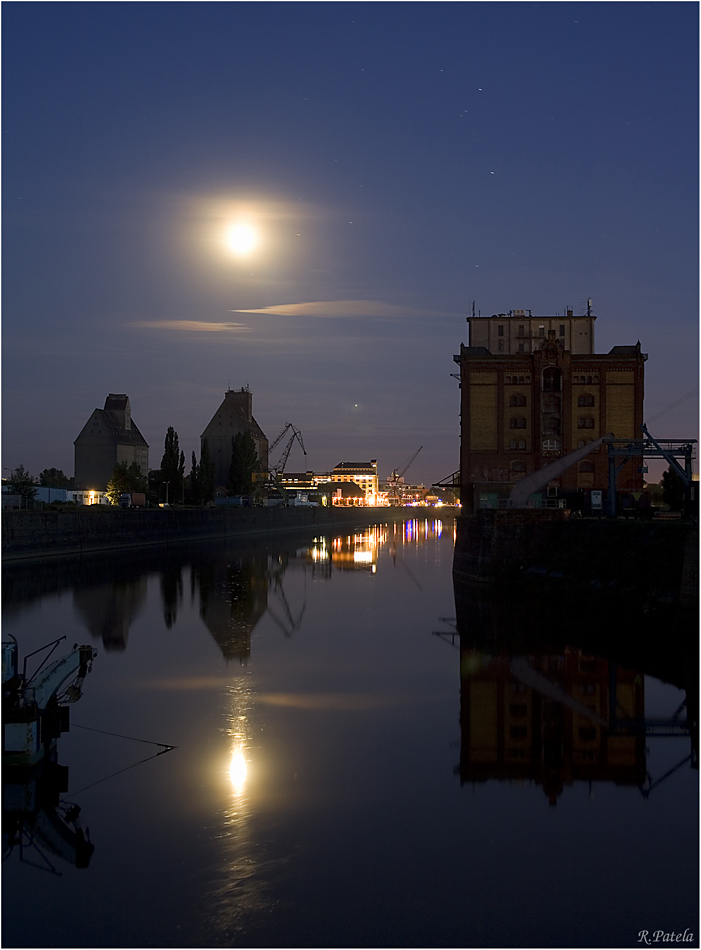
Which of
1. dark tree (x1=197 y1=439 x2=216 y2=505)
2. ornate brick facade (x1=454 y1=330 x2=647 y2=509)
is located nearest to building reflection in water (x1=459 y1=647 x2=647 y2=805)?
ornate brick facade (x1=454 y1=330 x2=647 y2=509)

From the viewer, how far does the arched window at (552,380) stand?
248ft

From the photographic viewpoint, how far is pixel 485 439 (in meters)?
75.4

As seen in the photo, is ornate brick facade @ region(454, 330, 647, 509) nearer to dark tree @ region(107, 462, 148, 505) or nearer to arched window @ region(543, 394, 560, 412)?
arched window @ region(543, 394, 560, 412)

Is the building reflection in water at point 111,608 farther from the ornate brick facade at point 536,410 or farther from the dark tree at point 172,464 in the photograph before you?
the dark tree at point 172,464

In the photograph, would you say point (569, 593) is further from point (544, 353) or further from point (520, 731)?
point (544, 353)

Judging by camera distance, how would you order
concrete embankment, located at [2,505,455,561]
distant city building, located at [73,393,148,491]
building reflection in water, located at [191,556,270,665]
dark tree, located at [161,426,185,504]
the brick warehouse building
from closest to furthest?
building reflection in water, located at [191,556,270,665]
concrete embankment, located at [2,505,455,561]
the brick warehouse building
dark tree, located at [161,426,185,504]
distant city building, located at [73,393,148,491]

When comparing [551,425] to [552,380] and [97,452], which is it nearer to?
[552,380]

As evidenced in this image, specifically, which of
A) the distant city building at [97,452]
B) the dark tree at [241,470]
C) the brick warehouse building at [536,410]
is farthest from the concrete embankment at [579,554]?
the distant city building at [97,452]

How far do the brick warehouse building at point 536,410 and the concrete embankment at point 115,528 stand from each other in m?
34.8

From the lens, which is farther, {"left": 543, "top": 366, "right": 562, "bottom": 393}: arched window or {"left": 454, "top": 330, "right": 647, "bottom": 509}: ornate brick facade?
{"left": 543, "top": 366, "right": 562, "bottom": 393}: arched window

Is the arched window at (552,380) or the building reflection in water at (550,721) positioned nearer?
the building reflection in water at (550,721)

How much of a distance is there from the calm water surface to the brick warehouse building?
132 ft

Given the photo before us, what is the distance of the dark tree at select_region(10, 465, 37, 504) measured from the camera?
335 ft

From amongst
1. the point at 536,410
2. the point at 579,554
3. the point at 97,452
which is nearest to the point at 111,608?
the point at 579,554
